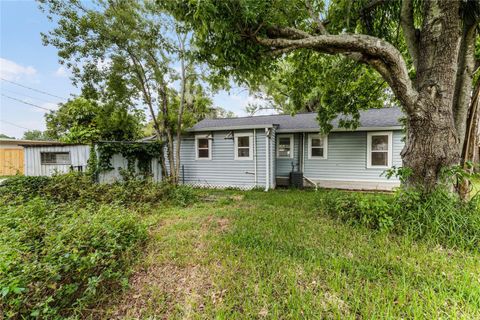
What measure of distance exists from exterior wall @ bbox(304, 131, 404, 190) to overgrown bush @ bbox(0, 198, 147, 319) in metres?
7.43

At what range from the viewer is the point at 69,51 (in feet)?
19.7

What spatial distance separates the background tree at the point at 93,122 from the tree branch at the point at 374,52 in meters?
6.68

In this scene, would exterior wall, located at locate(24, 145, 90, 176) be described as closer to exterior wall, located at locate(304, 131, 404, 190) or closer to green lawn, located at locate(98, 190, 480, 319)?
green lawn, located at locate(98, 190, 480, 319)

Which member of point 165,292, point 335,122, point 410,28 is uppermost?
point 410,28

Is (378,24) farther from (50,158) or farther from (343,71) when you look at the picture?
(50,158)

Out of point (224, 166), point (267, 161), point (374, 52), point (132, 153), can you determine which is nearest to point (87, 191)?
point (132, 153)

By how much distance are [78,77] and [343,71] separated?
27.0 ft

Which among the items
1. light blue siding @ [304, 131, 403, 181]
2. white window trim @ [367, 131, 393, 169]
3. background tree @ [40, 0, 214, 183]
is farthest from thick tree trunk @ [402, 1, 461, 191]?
background tree @ [40, 0, 214, 183]

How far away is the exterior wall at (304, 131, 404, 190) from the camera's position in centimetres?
765

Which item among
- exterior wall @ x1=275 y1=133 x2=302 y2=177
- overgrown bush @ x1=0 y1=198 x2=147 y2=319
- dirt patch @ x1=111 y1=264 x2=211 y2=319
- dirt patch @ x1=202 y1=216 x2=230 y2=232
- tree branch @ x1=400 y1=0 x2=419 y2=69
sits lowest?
dirt patch @ x1=111 y1=264 x2=211 y2=319

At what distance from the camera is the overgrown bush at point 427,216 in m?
2.80

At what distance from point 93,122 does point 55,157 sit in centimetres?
385

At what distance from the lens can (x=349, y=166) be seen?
26.5 feet

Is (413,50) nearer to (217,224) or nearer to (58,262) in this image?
(217,224)
